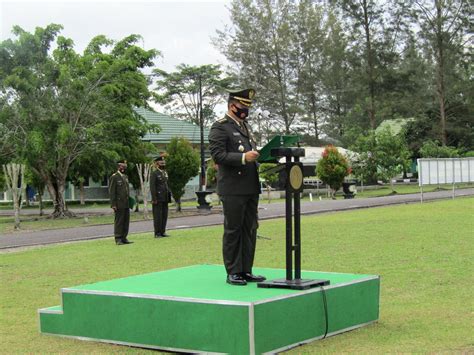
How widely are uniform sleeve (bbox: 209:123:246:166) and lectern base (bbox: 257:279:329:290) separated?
3.92 ft

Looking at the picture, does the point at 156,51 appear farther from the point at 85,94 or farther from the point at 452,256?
A: the point at 452,256

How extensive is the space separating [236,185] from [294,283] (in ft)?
4.01

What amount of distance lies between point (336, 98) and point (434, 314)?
63586 millimetres

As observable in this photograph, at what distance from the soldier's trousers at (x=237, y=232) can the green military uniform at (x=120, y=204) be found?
32.2 feet

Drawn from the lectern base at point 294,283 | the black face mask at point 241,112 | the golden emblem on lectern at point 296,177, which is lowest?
the lectern base at point 294,283

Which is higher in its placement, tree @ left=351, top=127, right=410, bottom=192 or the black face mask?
tree @ left=351, top=127, right=410, bottom=192

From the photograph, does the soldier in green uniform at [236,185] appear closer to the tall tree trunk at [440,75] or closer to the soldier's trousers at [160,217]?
the soldier's trousers at [160,217]

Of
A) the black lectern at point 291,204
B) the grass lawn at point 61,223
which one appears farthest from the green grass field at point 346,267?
the grass lawn at point 61,223

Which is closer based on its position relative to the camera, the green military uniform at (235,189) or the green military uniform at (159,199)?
the green military uniform at (235,189)

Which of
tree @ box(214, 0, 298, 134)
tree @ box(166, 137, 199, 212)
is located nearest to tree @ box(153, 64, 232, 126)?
tree @ box(214, 0, 298, 134)

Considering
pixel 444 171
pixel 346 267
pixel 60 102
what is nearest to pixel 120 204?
pixel 346 267

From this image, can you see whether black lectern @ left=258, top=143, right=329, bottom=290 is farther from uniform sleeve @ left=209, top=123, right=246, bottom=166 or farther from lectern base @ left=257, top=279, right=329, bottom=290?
uniform sleeve @ left=209, top=123, right=246, bottom=166

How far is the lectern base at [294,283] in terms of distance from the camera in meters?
6.88

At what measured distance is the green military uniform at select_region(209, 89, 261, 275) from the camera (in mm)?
7648
